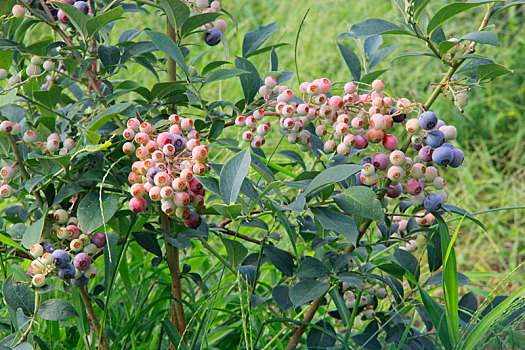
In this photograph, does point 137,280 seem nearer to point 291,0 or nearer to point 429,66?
point 429,66

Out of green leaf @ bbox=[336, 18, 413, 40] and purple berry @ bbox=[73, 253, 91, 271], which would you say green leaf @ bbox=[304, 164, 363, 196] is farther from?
purple berry @ bbox=[73, 253, 91, 271]

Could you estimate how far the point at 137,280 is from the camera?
1.34 m

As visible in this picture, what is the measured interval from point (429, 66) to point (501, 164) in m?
0.65

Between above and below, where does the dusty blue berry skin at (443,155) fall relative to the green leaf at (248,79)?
above

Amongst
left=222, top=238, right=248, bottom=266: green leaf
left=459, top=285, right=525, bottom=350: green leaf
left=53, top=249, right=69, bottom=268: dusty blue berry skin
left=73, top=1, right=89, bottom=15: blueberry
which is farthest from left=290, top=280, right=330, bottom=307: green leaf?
left=73, top=1, right=89, bottom=15: blueberry

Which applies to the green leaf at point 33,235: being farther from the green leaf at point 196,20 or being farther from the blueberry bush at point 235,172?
the green leaf at point 196,20

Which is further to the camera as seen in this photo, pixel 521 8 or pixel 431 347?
pixel 521 8

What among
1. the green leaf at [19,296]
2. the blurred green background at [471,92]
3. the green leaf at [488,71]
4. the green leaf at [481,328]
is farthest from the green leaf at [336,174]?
the blurred green background at [471,92]

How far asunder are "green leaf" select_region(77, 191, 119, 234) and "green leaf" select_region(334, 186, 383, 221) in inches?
12.2

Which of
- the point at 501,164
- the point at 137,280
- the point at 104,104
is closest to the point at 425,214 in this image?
the point at 104,104

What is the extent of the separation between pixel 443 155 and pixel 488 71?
148 millimetres

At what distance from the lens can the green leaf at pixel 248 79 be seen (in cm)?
85

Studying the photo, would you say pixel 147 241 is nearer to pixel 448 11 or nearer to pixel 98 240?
pixel 98 240

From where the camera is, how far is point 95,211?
30.8 inches
